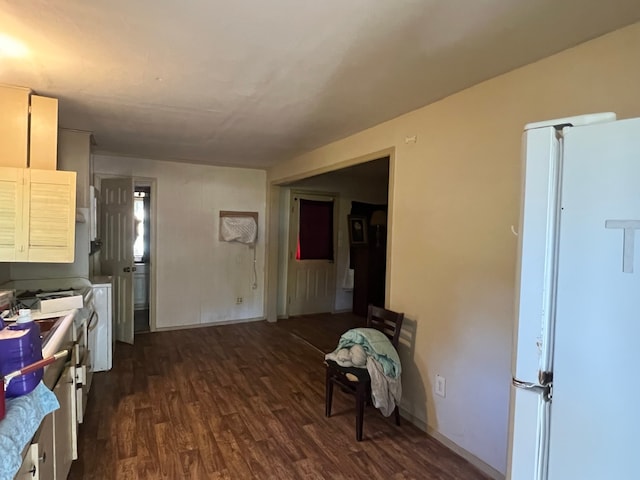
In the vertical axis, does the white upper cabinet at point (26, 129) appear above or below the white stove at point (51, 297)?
above

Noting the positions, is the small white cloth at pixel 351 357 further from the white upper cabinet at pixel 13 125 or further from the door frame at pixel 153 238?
the door frame at pixel 153 238

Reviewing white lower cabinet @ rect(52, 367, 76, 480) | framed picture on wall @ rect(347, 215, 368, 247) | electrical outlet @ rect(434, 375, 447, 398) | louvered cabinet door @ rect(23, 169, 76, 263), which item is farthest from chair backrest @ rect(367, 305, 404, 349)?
framed picture on wall @ rect(347, 215, 368, 247)

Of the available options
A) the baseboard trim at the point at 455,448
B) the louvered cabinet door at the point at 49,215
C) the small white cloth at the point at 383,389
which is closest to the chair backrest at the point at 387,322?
the small white cloth at the point at 383,389

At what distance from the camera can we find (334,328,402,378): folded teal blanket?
2625 mm

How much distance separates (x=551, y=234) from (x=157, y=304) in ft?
16.6

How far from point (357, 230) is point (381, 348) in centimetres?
363

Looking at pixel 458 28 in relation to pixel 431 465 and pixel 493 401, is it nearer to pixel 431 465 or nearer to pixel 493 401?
pixel 493 401

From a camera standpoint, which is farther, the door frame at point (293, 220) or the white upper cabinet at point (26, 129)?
the door frame at point (293, 220)

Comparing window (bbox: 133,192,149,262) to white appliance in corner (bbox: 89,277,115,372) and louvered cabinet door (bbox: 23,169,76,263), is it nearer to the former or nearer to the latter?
white appliance in corner (bbox: 89,277,115,372)

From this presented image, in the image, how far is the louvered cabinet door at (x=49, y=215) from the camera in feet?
8.07

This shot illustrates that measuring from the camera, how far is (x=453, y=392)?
7.97ft

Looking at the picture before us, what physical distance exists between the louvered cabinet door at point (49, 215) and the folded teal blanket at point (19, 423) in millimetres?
1496

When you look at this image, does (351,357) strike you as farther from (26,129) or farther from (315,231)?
(315,231)

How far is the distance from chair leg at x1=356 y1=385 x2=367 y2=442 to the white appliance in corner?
2532 millimetres
